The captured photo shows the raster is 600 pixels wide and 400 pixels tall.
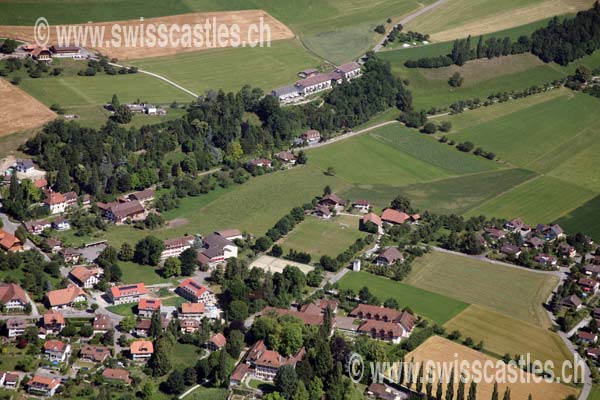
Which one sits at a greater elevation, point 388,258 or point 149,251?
point 149,251

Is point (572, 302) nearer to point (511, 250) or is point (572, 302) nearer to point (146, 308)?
point (511, 250)

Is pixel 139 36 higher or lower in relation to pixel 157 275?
higher

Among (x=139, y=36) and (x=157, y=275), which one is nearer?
(x=157, y=275)

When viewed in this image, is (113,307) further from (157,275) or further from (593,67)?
(593,67)

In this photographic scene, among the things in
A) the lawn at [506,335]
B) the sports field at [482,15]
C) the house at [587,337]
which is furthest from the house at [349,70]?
the house at [587,337]

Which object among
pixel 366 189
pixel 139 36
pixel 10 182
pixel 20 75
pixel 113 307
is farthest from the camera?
pixel 139 36

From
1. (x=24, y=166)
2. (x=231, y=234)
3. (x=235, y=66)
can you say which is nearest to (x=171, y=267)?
(x=231, y=234)

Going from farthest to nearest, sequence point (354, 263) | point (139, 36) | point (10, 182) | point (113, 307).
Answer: point (139, 36), point (10, 182), point (354, 263), point (113, 307)

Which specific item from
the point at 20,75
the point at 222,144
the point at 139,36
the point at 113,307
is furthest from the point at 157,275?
the point at 139,36
